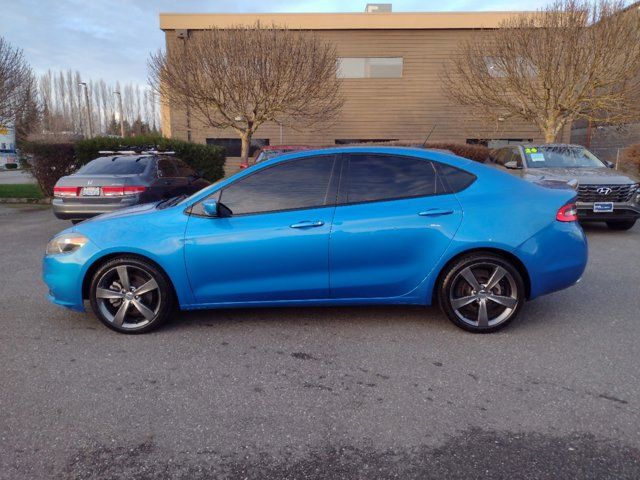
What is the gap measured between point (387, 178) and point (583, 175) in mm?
5861

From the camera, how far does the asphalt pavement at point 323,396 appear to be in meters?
2.35

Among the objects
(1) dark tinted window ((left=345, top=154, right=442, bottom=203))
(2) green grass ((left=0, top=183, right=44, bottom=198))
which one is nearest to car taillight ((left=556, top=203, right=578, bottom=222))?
(1) dark tinted window ((left=345, top=154, right=442, bottom=203))

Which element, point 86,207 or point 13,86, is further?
point 13,86

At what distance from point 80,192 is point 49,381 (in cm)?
553

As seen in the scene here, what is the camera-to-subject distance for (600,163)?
9062 mm

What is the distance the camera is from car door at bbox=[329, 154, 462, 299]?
375cm

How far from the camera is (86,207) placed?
787 cm

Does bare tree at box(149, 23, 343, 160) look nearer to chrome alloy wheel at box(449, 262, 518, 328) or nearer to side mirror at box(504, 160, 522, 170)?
side mirror at box(504, 160, 522, 170)

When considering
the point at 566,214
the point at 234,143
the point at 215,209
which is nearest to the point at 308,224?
the point at 215,209

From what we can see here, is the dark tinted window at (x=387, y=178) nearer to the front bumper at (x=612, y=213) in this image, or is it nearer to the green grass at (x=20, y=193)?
the front bumper at (x=612, y=213)

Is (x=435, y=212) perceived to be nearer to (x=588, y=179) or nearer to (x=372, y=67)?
(x=588, y=179)

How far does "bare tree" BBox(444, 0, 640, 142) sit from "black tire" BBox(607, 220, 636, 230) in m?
7.42

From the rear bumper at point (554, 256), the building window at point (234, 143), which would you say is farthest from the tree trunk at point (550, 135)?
the rear bumper at point (554, 256)

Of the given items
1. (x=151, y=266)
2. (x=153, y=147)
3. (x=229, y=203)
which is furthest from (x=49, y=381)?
(x=153, y=147)
